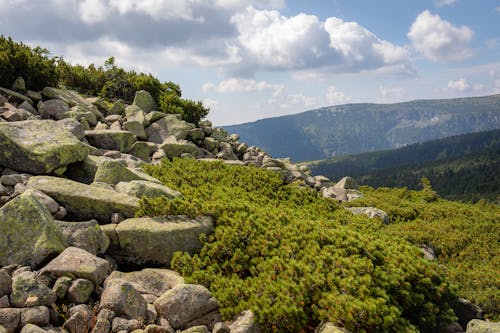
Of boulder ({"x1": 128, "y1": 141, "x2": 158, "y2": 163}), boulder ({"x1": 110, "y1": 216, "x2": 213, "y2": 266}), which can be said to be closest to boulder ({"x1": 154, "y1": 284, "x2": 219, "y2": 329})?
boulder ({"x1": 110, "y1": 216, "x2": 213, "y2": 266})

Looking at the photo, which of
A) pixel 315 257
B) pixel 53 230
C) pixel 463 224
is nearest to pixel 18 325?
pixel 53 230

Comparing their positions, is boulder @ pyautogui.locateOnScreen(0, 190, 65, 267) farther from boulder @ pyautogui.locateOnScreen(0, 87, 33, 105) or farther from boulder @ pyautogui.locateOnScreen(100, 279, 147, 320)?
boulder @ pyautogui.locateOnScreen(0, 87, 33, 105)

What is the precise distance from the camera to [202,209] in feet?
40.0

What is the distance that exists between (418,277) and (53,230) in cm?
994

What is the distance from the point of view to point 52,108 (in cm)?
2398

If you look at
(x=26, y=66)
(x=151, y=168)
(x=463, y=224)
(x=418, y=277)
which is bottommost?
(x=463, y=224)

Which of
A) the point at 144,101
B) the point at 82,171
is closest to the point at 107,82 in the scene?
the point at 144,101

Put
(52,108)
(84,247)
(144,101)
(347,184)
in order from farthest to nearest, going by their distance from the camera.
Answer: (347,184), (144,101), (52,108), (84,247)

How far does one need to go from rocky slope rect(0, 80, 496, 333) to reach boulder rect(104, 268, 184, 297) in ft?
0.09

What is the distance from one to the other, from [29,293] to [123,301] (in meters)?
1.90

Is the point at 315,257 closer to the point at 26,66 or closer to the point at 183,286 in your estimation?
the point at 183,286

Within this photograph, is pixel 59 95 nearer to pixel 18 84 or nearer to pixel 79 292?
pixel 18 84

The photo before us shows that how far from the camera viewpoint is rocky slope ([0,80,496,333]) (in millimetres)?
7523

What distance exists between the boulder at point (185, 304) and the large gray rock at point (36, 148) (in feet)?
25.5
